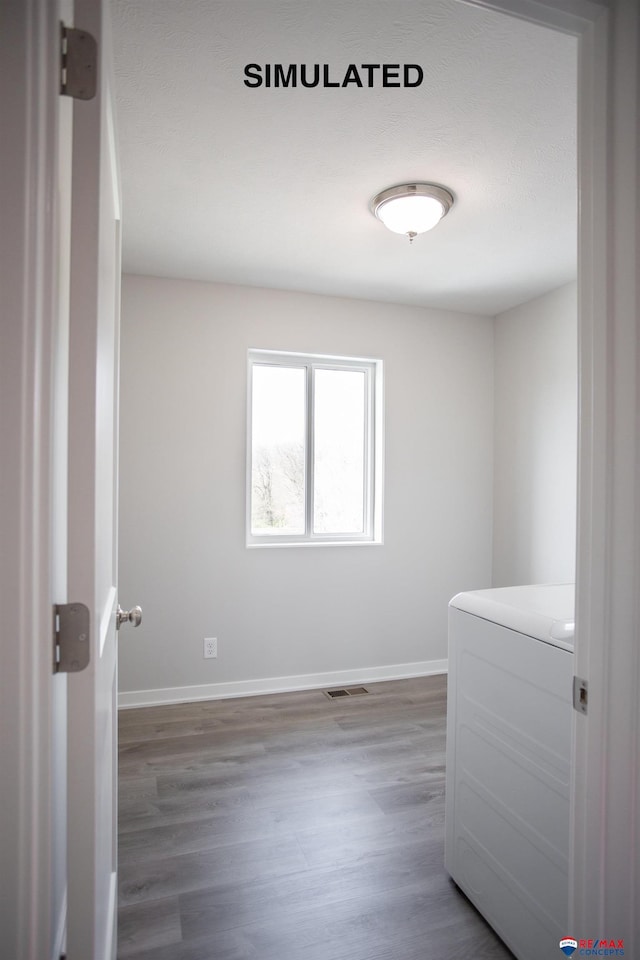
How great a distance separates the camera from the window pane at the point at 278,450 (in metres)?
3.51

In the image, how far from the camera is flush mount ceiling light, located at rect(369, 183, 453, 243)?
2201 millimetres

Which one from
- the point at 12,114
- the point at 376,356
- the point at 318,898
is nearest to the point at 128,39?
the point at 12,114

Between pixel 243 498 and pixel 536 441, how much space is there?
6.29 feet

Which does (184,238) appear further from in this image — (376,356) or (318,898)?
(318,898)

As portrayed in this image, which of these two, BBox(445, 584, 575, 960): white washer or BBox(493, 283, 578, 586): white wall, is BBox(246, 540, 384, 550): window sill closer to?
BBox(493, 283, 578, 586): white wall

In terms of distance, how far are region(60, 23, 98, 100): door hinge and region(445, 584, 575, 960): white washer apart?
54.3 inches

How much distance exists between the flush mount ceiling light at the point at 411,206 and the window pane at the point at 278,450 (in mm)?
1368

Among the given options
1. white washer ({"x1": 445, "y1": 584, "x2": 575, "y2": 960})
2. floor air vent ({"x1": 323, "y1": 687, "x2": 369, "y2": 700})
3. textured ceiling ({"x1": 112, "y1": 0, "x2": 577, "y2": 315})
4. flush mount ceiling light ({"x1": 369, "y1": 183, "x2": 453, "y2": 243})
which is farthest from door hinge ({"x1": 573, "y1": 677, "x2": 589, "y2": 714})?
floor air vent ({"x1": 323, "y1": 687, "x2": 369, "y2": 700})

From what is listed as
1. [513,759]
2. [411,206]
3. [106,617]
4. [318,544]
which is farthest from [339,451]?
[106,617]

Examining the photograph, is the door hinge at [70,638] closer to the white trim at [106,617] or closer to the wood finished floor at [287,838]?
the white trim at [106,617]

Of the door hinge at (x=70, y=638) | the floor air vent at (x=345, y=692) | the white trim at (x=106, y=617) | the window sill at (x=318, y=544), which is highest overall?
the door hinge at (x=70, y=638)

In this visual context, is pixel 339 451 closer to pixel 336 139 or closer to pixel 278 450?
pixel 278 450

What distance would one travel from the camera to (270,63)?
5.18 ft

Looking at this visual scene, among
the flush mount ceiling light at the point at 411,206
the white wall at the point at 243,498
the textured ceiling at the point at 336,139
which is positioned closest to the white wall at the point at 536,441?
the white wall at the point at 243,498
